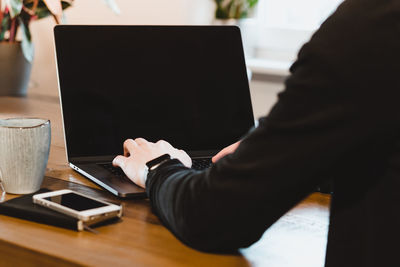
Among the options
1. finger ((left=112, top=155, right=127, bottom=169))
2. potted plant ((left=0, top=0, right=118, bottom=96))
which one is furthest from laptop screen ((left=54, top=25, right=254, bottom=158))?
potted plant ((left=0, top=0, right=118, bottom=96))

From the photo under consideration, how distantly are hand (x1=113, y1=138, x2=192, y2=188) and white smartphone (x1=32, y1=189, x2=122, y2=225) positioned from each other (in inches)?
4.1

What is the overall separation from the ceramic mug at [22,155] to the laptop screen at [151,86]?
191 millimetres

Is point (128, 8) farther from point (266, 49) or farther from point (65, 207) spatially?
point (65, 207)

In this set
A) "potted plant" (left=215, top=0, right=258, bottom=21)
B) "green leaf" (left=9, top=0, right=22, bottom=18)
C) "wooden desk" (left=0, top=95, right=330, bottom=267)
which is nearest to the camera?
"wooden desk" (left=0, top=95, right=330, bottom=267)

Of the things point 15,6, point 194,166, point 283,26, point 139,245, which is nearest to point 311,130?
point 139,245

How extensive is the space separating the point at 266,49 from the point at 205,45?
4.30 ft

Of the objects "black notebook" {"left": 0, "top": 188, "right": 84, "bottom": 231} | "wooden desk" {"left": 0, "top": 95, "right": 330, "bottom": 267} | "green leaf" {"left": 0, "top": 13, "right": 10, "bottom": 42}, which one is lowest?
"wooden desk" {"left": 0, "top": 95, "right": 330, "bottom": 267}

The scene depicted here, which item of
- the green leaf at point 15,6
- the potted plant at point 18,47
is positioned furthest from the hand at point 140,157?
the potted plant at point 18,47

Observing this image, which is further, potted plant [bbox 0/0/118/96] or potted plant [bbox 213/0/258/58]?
potted plant [bbox 213/0/258/58]

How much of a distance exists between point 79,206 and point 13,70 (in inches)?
47.7

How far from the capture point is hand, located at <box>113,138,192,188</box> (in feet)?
2.89

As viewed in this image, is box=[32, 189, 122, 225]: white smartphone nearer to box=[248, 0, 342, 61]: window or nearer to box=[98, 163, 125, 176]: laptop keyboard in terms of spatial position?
box=[98, 163, 125, 176]: laptop keyboard

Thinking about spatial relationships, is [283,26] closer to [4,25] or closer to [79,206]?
[4,25]

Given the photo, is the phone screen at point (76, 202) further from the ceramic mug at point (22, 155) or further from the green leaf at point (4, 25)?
the green leaf at point (4, 25)
